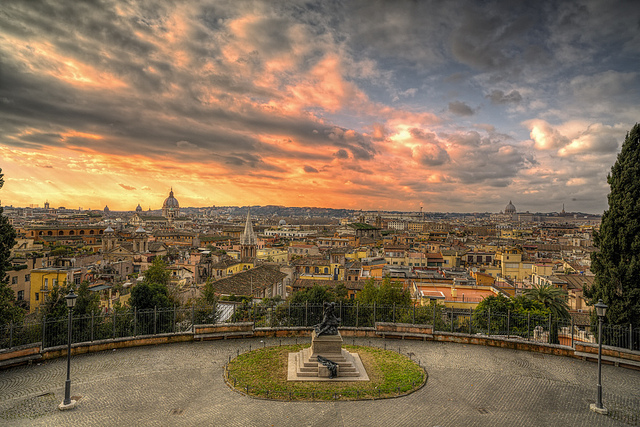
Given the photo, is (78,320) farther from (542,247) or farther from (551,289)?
(542,247)

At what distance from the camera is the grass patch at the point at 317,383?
11.8m

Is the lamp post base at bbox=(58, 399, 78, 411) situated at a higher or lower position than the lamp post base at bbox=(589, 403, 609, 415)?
lower

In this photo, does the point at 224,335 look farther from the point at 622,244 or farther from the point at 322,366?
the point at 622,244

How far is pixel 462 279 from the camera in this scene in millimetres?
41562

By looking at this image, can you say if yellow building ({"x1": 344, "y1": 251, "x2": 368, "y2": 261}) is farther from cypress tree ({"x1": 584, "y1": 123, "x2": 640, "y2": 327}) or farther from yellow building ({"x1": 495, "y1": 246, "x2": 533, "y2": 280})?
cypress tree ({"x1": 584, "y1": 123, "x2": 640, "y2": 327})

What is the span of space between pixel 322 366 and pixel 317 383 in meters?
0.60

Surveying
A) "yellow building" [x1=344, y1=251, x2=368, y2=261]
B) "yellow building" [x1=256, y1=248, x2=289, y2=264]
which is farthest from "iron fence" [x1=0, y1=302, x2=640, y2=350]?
"yellow building" [x1=344, y1=251, x2=368, y2=261]

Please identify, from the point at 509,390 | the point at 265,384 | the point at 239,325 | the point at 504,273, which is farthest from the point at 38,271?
the point at 504,273

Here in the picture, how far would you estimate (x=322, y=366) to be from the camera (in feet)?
42.9

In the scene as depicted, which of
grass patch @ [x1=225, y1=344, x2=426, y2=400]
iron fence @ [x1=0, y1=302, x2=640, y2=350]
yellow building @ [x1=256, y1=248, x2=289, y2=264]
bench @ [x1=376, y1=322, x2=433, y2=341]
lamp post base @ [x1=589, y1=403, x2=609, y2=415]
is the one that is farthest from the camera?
yellow building @ [x1=256, y1=248, x2=289, y2=264]

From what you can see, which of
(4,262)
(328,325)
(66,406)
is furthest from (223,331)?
(4,262)

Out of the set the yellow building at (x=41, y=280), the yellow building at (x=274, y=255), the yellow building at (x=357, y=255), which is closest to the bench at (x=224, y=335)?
the yellow building at (x=41, y=280)

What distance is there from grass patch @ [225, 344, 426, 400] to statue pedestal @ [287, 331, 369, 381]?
24 centimetres

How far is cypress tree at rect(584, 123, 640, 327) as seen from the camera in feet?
50.3
